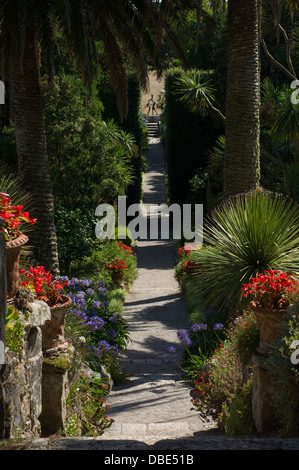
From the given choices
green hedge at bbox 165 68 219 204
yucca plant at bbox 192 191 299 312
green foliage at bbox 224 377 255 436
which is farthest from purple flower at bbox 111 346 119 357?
green hedge at bbox 165 68 219 204

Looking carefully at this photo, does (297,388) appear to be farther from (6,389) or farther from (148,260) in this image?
(148,260)

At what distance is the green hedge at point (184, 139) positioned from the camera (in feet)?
68.3

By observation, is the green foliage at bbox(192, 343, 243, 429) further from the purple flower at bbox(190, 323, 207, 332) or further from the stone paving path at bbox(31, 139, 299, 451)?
the purple flower at bbox(190, 323, 207, 332)

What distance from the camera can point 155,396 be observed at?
8.22 meters

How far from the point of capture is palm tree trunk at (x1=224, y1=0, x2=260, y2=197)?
380 inches

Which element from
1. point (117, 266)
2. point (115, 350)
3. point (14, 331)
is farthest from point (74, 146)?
point (14, 331)

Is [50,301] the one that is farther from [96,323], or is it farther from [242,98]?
[242,98]

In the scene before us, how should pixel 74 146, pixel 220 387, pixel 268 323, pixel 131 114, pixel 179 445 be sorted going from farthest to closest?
pixel 131 114 → pixel 74 146 → pixel 220 387 → pixel 268 323 → pixel 179 445

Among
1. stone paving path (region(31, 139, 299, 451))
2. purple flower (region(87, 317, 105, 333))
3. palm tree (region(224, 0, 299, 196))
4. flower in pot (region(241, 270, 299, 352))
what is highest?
palm tree (region(224, 0, 299, 196))

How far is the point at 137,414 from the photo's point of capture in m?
7.68

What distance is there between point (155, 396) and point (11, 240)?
12.4ft

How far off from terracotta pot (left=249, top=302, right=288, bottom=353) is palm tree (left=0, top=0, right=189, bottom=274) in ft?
16.5

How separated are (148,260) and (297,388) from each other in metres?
13.0

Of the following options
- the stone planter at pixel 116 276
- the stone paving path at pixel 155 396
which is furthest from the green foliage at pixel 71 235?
the stone paving path at pixel 155 396
